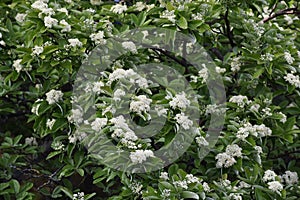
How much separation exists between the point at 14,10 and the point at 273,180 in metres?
1.91

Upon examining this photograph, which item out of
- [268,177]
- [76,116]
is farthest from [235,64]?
[76,116]

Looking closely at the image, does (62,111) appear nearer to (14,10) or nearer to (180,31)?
(180,31)

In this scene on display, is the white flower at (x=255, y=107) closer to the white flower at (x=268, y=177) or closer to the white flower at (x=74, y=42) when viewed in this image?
the white flower at (x=268, y=177)

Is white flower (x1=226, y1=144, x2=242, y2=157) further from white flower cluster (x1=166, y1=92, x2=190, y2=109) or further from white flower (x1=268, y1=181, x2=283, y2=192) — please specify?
white flower cluster (x1=166, y1=92, x2=190, y2=109)

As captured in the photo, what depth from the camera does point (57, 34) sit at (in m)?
2.48

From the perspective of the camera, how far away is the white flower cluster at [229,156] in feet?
7.45

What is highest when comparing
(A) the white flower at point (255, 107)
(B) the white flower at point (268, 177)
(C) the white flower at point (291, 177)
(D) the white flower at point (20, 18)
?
(D) the white flower at point (20, 18)

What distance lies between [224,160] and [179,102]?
0.37 meters

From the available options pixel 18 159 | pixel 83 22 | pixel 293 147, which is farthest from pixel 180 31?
pixel 18 159

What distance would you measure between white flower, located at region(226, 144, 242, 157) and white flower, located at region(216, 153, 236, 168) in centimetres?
2

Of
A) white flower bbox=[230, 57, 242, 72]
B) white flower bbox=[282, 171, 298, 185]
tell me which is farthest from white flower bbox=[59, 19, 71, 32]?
white flower bbox=[282, 171, 298, 185]

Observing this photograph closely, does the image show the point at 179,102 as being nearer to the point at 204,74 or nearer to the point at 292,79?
the point at 204,74

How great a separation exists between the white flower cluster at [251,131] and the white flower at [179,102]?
307mm

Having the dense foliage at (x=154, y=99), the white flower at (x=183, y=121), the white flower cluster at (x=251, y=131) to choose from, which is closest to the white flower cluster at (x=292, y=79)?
the dense foliage at (x=154, y=99)
